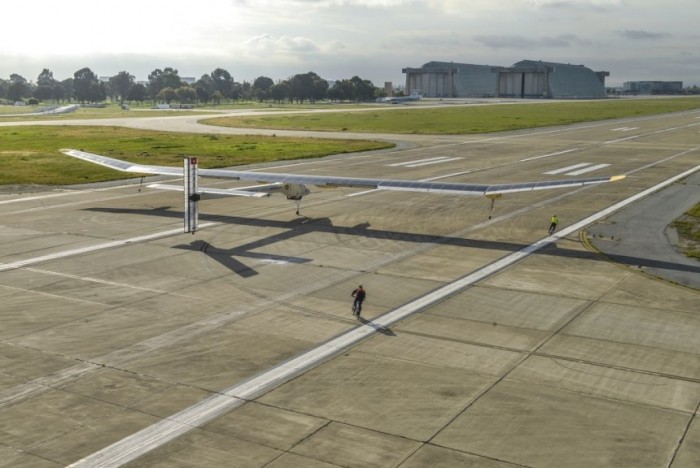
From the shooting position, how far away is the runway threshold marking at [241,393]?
15984 mm

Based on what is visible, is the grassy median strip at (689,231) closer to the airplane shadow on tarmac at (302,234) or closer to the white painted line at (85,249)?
the airplane shadow on tarmac at (302,234)

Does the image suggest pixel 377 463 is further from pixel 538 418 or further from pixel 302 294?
pixel 302 294

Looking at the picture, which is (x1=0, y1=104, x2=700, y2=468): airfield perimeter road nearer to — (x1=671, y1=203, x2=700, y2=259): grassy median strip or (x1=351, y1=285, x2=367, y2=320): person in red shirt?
(x1=351, y1=285, x2=367, y2=320): person in red shirt

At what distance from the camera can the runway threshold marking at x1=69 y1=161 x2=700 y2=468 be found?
15984 millimetres

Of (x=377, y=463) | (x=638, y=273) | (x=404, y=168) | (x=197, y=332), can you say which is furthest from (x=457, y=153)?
(x=377, y=463)

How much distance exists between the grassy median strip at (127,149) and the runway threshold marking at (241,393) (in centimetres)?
4433

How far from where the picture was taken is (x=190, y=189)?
3509 centimetres

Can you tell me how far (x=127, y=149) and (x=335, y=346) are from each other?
7344cm

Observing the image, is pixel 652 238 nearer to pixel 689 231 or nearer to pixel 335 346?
pixel 689 231

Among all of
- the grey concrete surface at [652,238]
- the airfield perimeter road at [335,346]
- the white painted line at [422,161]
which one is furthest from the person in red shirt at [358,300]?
the white painted line at [422,161]

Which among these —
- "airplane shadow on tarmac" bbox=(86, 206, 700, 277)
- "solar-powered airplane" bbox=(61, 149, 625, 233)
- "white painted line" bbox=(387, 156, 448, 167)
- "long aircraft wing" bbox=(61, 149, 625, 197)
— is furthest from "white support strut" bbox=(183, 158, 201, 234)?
"white painted line" bbox=(387, 156, 448, 167)

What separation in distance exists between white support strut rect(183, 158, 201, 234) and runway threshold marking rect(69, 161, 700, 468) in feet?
45.4

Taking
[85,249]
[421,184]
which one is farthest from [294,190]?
[85,249]

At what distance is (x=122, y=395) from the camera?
1902 cm
